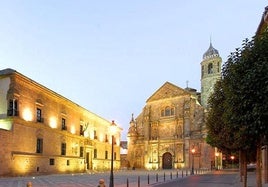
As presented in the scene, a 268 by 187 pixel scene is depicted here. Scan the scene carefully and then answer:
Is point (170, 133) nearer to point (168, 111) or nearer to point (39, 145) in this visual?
point (168, 111)

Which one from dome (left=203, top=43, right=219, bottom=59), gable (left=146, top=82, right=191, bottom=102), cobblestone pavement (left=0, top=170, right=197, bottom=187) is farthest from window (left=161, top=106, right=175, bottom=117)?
cobblestone pavement (left=0, top=170, right=197, bottom=187)

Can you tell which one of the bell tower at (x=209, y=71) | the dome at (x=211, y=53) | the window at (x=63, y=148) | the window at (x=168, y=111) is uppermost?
the dome at (x=211, y=53)

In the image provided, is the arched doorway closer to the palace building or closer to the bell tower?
the bell tower

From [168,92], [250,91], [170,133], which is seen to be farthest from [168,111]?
[250,91]

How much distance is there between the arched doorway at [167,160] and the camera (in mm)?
64375

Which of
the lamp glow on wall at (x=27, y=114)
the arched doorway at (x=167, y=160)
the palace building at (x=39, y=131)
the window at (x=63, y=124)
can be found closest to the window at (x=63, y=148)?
the palace building at (x=39, y=131)

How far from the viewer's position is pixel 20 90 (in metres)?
31.9

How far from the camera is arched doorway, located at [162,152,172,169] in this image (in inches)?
2534

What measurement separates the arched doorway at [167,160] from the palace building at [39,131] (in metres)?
18.6

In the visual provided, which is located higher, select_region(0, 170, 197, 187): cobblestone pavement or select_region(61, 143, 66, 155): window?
select_region(61, 143, 66, 155): window

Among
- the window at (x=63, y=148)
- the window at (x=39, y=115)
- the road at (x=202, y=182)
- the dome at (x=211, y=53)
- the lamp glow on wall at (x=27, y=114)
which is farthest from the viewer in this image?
the dome at (x=211, y=53)

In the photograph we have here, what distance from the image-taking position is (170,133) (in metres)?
65.8

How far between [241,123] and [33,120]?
2607cm

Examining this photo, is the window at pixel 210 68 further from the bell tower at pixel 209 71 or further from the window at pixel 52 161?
the window at pixel 52 161
